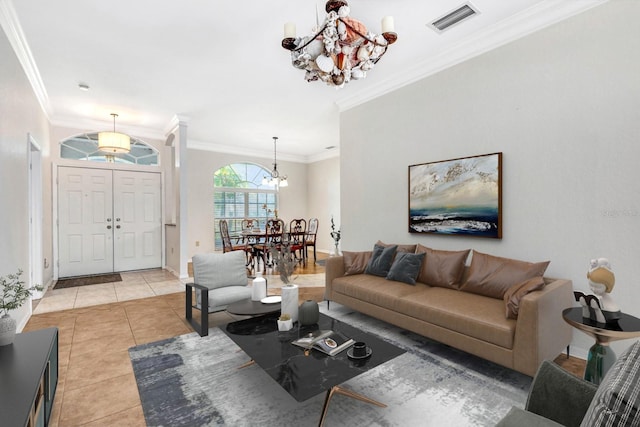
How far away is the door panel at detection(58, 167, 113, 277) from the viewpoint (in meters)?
5.56

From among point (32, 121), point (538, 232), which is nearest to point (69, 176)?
point (32, 121)

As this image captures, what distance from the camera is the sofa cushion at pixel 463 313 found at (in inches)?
84.5

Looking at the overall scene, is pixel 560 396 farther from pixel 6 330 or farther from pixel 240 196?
pixel 240 196

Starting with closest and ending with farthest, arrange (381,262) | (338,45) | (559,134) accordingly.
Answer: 1. (338,45)
2. (559,134)
3. (381,262)

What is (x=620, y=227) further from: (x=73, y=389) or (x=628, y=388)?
(x=73, y=389)

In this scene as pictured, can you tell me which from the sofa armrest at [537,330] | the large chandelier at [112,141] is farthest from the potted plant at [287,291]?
the large chandelier at [112,141]

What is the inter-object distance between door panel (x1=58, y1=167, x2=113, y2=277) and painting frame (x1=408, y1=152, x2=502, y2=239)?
5.75 meters

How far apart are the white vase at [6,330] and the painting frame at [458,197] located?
3535mm

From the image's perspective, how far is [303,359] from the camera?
1.78m

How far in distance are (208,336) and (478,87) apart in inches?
145

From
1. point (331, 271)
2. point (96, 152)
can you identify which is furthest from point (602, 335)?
point (96, 152)

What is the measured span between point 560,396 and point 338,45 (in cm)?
211

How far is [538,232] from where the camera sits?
273 centimetres

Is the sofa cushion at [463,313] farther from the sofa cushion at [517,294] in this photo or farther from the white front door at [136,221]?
the white front door at [136,221]
